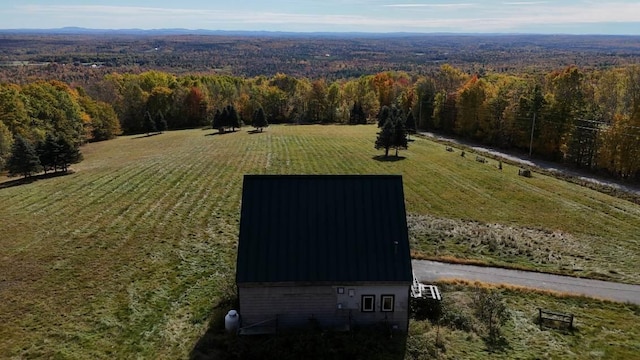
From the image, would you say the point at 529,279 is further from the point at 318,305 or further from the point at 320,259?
the point at 320,259

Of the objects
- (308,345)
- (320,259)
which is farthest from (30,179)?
(308,345)

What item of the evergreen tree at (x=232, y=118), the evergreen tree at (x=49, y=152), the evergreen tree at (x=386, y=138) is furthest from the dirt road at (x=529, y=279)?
the evergreen tree at (x=232, y=118)

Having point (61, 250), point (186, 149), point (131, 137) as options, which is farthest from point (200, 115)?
point (61, 250)

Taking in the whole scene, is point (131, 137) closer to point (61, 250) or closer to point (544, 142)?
point (61, 250)

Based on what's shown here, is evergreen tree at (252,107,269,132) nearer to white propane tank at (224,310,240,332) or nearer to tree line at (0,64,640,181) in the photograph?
tree line at (0,64,640,181)

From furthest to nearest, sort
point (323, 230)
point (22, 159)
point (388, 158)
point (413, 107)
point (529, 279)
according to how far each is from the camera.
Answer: point (413, 107) → point (388, 158) → point (22, 159) → point (529, 279) → point (323, 230)

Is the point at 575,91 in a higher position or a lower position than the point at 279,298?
higher
